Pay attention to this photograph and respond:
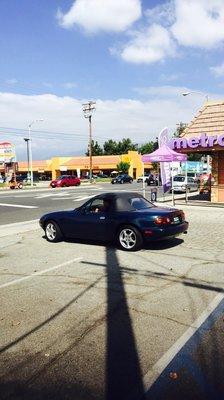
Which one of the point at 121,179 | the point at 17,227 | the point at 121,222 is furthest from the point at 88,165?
the point at 121,222

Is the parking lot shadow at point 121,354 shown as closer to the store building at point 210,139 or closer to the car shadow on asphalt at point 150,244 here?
the car shadow on asphalt at point 150,244

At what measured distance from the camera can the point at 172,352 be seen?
4.86m

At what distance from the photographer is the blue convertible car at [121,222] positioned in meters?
10.4

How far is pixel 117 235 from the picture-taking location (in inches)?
430

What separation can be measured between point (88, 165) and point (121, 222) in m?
80.5

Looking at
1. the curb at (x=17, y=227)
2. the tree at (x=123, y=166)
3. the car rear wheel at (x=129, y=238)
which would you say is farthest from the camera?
the tree at (x=123, y=166)

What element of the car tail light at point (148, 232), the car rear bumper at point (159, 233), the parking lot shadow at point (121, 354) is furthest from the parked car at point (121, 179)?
the parking lot shadow at point (121, 354)

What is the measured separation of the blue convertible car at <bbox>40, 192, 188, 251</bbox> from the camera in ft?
34.1

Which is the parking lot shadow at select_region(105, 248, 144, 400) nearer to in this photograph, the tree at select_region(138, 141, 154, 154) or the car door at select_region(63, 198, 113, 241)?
the car door at select_region(63, 198, 113, 241)

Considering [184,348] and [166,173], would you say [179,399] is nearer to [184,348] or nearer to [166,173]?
[184,348]

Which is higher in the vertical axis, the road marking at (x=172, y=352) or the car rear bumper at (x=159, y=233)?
the car rear bumper at (x=159, y=233)

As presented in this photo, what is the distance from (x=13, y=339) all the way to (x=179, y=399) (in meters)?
2.37

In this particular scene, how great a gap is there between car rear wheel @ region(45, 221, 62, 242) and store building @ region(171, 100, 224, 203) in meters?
11.2

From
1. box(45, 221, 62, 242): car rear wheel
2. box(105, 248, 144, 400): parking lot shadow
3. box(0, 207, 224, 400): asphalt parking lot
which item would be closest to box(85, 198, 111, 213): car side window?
box(45, 221, 62, 242): car rear wheel
